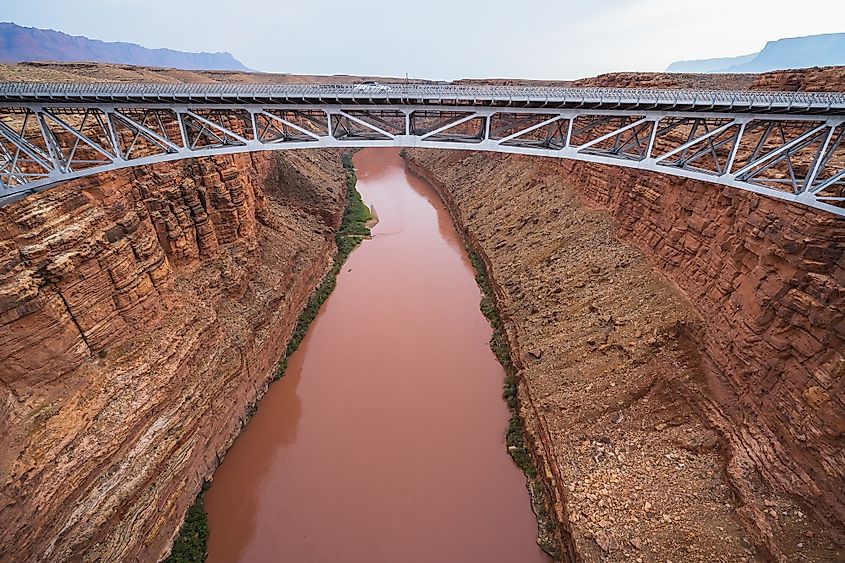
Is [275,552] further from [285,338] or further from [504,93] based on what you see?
[504,93]

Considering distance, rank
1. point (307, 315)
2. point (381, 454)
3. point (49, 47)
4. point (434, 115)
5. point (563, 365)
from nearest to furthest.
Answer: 1. point (434, 115)
2. point (381, 454)
3. point (563, 365)
4. point (307, 315)
5. point (49, 47)

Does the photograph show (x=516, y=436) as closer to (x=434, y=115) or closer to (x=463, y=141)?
(x=463, y=141)

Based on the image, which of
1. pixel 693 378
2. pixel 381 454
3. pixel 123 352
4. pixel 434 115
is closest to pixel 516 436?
pixel 381 454

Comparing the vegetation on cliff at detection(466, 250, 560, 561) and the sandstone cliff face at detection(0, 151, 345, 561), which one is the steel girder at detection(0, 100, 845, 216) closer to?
the sandstone cliff face at detection(0, 151, 345, 561)

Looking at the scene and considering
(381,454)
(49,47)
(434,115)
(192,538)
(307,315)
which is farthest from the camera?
(49,47)

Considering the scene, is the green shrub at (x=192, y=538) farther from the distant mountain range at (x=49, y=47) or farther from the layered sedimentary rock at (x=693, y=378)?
the distant mountain range at (x=49, y=47)

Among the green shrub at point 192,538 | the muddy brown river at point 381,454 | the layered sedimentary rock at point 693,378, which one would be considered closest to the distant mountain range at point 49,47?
the muddy brown river at point 381,454

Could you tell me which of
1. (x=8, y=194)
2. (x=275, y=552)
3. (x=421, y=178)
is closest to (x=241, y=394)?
(x=275, y=552)
